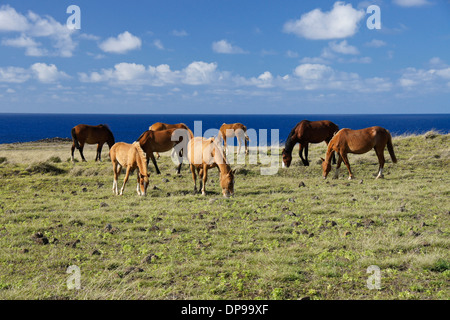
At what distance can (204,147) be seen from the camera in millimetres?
14094

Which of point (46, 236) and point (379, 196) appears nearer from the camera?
point (46, 236)

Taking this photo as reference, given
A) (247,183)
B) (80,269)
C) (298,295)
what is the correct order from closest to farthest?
(298,295), (80,269), (247,183)

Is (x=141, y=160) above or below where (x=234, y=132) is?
below

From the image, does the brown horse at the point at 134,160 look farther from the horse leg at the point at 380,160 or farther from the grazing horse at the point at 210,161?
the horse leg at the point at 380,160

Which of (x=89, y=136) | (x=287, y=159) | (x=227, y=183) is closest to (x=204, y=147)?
(x=227, y=183)

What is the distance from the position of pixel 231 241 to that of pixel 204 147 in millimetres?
6097

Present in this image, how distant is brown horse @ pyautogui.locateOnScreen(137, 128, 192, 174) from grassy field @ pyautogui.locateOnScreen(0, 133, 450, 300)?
3117 millimetres

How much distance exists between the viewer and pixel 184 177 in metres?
18.0

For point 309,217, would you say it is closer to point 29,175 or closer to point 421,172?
point 421,172

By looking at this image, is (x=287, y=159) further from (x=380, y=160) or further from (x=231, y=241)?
(x=231, y=241)

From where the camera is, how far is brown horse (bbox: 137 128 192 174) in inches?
711

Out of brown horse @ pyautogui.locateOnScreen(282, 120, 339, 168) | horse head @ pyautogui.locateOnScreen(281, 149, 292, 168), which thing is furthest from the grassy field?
brown horse @ pyautogui.locateOnScreen(282, 120, 339, 168)
